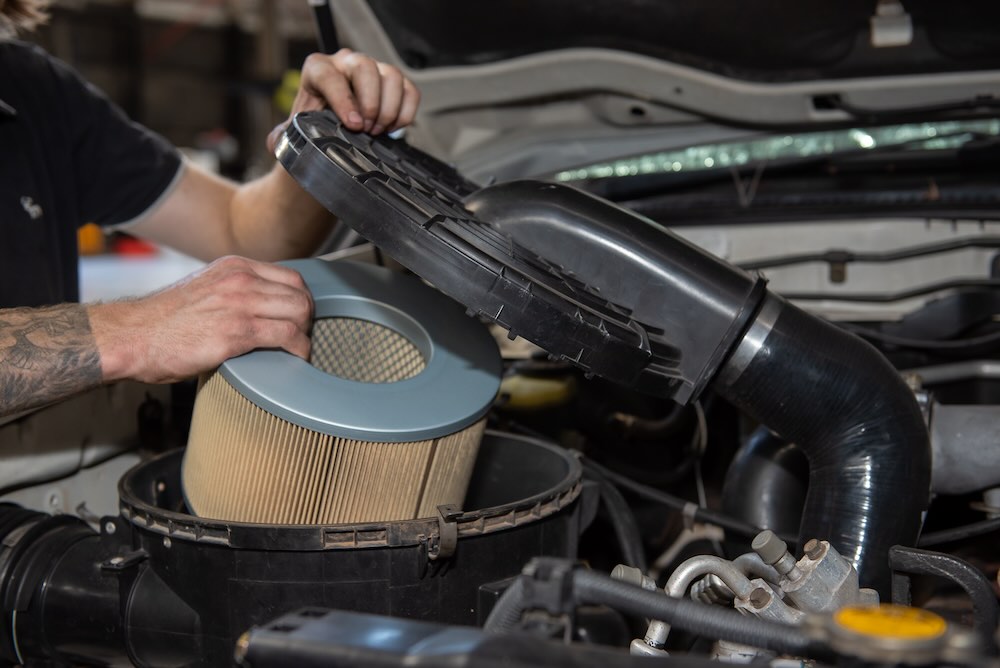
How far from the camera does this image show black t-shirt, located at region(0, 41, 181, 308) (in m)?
1.32

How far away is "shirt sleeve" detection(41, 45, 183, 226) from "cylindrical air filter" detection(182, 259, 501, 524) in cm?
75

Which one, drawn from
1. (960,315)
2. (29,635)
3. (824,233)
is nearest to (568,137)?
(824,233)

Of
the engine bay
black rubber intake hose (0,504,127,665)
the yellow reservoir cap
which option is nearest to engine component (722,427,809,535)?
the engine bay

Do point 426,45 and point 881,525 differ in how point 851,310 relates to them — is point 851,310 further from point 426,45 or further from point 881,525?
point 426,45

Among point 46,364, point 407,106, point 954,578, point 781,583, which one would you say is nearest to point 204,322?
point 46,364

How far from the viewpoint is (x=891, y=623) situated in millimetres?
465

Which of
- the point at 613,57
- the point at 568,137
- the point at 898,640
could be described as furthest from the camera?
A: the point at 568,137

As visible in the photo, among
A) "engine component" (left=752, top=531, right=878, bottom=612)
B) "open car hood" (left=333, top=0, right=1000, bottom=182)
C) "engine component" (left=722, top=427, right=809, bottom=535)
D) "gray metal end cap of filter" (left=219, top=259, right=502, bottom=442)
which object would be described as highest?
"open car hood" (left=333, top=0, right=1000, bottom=182)

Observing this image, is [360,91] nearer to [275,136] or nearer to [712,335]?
[275,136]

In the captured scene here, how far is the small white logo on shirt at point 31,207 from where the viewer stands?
4.37ft

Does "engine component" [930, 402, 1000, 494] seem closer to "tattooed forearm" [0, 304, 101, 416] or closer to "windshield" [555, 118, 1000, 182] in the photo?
"windshield" [555, 118, 1000, 182]

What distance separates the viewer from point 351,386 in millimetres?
795

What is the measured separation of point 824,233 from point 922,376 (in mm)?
354

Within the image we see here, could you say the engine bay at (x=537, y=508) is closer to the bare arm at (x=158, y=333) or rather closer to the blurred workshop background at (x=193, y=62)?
the bare arm at (x=158, y=333)
